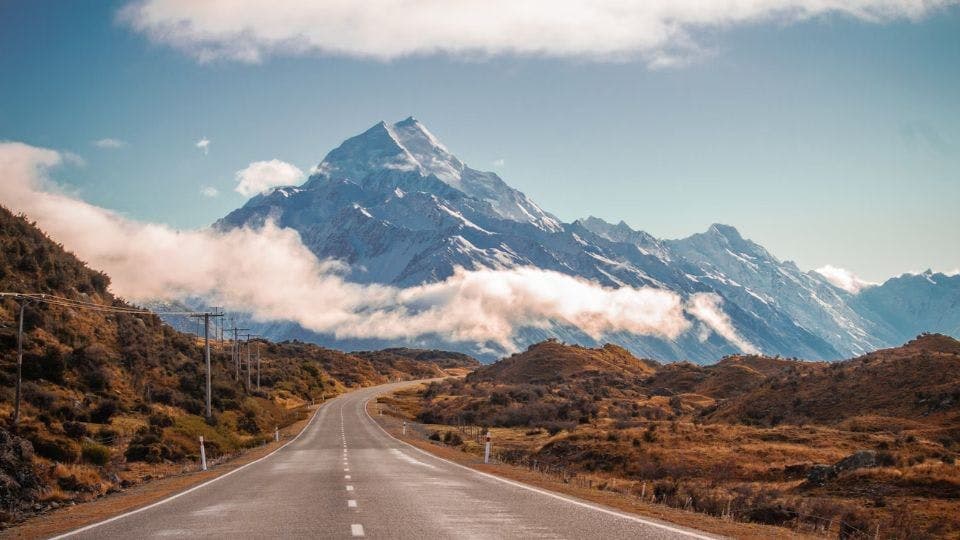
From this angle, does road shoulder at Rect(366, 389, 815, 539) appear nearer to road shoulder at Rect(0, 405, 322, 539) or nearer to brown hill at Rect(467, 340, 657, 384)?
road shoulder at Rect(0, 405, 322, 539)

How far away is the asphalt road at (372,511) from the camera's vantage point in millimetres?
13570

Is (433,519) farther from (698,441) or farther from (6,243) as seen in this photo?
(6,243)

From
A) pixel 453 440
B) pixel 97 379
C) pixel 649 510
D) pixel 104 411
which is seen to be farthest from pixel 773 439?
pixel 97 379

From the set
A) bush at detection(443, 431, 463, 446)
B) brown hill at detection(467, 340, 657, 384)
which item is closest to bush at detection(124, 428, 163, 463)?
bush at detection(443, 431, 463, 446)

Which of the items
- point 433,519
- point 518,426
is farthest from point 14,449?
point 518,426

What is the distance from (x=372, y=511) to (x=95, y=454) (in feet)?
95.2

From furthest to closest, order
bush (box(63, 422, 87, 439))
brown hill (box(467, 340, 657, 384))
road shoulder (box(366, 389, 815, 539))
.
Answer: brown hill (box(467, 340, 657, 384)) < bush (box(63, 422, 87, 439)) < road shoulder (box(366, 389, 815, 539))

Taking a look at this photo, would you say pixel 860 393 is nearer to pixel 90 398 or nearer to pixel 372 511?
pixel 90 398

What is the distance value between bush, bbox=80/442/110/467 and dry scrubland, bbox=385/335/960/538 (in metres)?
20.2

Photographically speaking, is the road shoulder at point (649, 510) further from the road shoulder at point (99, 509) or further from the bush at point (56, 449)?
the bush at point (56, 449)

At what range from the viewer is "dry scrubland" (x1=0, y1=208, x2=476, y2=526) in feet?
107

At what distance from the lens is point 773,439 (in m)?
47.6

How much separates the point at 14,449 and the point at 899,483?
33.5m

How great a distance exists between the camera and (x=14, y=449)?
31453 millimetres
